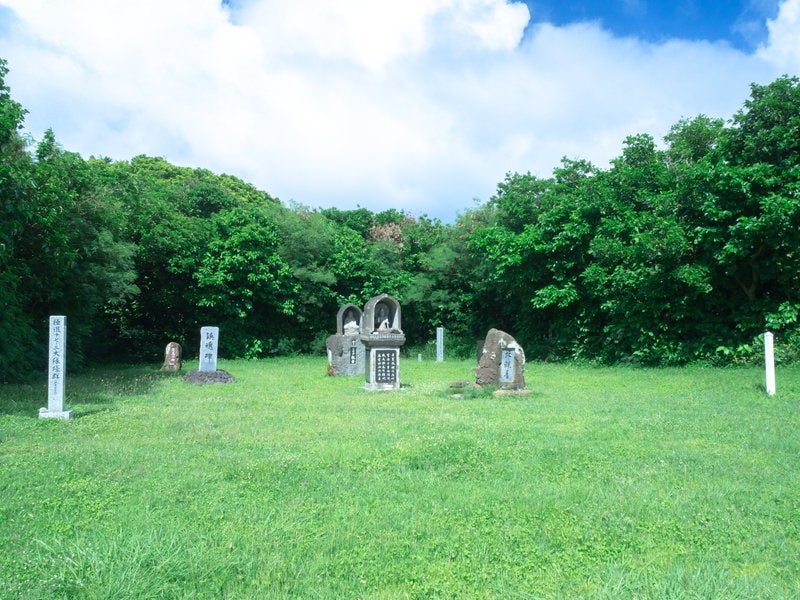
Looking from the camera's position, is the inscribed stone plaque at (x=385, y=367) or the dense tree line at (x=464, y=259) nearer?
the inscribed stone plaque at (x=385, y=367)

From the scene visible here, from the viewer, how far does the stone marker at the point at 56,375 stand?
27.0 feet

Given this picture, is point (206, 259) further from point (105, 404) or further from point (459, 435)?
point (459, 435)

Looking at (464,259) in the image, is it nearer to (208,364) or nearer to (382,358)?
(382,358)

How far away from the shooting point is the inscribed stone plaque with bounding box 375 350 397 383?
12.2 meters

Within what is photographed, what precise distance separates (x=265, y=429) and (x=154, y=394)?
4375mm

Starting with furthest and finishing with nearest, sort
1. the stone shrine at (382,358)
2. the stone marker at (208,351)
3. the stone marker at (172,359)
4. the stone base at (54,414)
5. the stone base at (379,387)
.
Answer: the stone marker at (172,359)
the stone marker at (208,351)
the stone shrine at (382,358)
the stone base at (379,387)
the stone base at (54,414)

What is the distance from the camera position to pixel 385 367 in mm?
12227

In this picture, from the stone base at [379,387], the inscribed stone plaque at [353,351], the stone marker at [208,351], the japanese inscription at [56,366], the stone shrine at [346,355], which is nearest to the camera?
the japanese inscription at [56,366]

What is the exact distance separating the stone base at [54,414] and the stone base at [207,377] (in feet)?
15.3

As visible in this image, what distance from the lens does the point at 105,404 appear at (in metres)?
9.58

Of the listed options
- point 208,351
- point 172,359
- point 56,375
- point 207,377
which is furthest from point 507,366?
point 172,359

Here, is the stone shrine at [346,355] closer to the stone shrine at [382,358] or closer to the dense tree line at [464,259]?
the stone shrine at [382,358]

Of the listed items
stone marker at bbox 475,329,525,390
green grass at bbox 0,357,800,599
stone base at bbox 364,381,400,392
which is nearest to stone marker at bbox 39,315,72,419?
green grass at bbox 0,357,800,599

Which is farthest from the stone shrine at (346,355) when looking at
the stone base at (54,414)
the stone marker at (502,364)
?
the stone base at (54,414)
